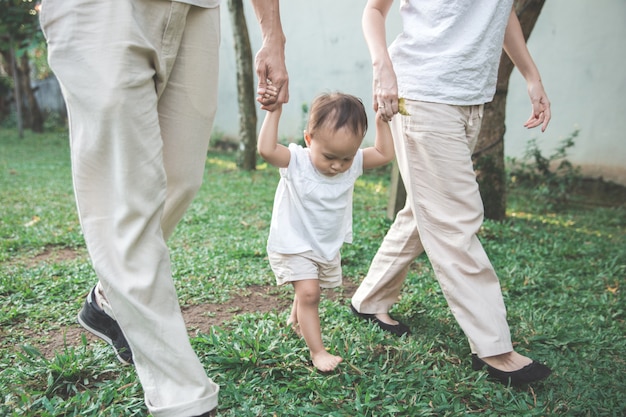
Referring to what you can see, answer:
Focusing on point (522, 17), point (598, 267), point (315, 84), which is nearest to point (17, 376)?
point (598, 267)

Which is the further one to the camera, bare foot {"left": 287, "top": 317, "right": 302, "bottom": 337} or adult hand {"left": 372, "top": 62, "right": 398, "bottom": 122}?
bare foot {"left": 287, "top": 317, "right": 302, "bottom": 337}

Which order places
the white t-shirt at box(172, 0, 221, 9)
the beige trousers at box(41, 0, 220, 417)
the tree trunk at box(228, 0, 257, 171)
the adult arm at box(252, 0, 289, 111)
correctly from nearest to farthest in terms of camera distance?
the beige trousers at box(41, 0, 220, 417) < the white t-shirt at box(172, 0, 221, 9) < the adult arm at box(252, 0, 289, 111) < the tree trunk at box(228, 0, 257, 171)

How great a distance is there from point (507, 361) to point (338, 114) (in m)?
1.15

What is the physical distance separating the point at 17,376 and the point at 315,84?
Result: 7.32m

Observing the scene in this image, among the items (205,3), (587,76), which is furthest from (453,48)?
(587,76)

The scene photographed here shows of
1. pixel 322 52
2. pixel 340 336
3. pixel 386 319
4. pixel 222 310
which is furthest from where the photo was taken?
pixel 322 52

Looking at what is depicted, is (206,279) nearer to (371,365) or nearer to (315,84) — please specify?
(371,365)

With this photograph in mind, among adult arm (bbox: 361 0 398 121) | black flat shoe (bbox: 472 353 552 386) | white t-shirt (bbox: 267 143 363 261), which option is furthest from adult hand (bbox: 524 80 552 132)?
black flat shoe (bbox: 472 353 552 386)

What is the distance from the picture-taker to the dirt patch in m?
2.29

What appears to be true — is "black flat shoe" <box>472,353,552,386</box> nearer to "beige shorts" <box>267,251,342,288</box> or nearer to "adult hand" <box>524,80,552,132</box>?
"beige shorts" <box>267,251,342,288</box>

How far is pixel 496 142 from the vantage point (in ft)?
14.5

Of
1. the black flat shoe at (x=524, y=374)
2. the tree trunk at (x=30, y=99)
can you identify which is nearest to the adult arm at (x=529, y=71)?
the black flat shoe at (x=524, y=374)

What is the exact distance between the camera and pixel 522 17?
4211mm

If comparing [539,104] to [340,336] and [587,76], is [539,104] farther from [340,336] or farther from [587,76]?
[587,76]
